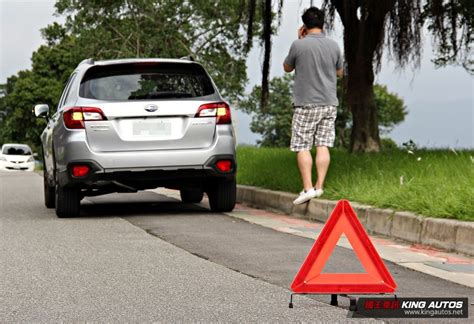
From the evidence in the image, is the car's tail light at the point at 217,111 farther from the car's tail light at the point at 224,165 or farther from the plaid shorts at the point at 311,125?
the plaid shorts at the point at 311,125

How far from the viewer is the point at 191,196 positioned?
48.0 feet

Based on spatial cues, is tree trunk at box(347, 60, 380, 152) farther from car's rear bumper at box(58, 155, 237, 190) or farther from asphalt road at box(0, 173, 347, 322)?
asphalt road at box(0, 173, 347, 322)

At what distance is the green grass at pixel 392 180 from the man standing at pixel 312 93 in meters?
0.42

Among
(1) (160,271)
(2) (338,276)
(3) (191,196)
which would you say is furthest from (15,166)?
(2) (338,276)

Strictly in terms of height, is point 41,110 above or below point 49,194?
above

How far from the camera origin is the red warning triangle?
5.76 m

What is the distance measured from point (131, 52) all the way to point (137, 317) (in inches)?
1418

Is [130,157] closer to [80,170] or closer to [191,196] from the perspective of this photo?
[80,170]

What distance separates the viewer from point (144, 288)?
661 centimetres

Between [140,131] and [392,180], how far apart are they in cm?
299

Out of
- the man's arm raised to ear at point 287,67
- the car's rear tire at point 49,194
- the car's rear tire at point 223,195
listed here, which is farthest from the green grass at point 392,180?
the car's rear tire at point 49,194

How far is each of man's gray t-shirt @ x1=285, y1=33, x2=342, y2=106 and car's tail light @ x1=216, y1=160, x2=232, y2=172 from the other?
1016 mm

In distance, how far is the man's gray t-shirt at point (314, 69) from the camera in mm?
11703

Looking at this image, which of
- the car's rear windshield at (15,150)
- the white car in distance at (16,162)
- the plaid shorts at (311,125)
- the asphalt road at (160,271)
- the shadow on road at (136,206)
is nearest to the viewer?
A: the asphalt road at (160,271)
